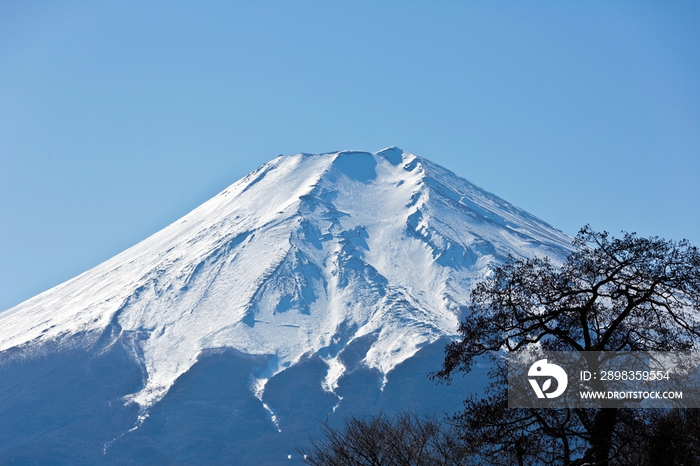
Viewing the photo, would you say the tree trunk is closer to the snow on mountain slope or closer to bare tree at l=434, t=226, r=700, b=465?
bare tree at l=434, t=226, r=700, b=465

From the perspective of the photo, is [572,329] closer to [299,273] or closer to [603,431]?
[603,431]

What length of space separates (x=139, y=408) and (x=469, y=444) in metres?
90.8

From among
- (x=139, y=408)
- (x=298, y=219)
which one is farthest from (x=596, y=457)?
(x=298, y=219)

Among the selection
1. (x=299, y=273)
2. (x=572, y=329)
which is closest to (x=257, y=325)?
(x=299, y=273)

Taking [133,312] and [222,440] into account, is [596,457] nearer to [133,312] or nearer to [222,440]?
[222,440]

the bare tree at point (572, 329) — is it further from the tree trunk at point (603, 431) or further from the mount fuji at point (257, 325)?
the mount fuji at point (257, 325)

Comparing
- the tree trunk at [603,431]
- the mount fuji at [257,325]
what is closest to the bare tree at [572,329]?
the tree trunk at [603,431]

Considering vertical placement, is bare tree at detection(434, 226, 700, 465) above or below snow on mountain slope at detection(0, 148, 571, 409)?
below


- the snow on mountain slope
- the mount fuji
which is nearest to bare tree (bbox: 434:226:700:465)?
the mount fuji

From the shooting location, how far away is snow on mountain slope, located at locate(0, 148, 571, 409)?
329 feet

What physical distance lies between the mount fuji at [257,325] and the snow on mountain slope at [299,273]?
0.85ft

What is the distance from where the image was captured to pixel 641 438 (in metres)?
9.33

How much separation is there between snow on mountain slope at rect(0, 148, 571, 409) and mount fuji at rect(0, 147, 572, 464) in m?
0.26

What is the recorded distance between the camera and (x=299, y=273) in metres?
111
